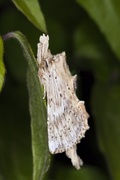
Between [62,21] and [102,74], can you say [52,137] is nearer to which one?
[102,74]

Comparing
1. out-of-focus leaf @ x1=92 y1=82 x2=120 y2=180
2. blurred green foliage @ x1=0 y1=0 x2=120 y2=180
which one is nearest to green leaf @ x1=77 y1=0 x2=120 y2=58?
blurred green foliage @ x1=0 y1=0 x2=120 y2=180

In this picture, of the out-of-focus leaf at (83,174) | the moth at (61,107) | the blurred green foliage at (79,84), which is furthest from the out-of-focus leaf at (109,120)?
the moth at (61,107)

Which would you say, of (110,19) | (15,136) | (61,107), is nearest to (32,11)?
(61,107)

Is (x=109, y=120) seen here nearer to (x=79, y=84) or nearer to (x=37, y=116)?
(x=79, y=84)

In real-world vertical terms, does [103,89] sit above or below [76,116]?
above

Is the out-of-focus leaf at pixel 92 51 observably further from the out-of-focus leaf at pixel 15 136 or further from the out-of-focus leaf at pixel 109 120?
the out-of-focus leaf at pixel 15 136

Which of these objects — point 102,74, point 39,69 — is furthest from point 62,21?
point 39,69

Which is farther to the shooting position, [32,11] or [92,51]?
[92,51]
